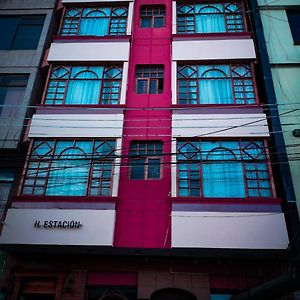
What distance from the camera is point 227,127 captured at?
12.9 metres

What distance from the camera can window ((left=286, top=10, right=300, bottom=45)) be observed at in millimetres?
15531

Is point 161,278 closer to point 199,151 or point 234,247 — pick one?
point 234,247

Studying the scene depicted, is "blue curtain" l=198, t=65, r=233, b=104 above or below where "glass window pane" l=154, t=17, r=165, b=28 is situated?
below

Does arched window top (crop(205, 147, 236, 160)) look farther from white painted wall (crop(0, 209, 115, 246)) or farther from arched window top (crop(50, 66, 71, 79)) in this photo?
arched window top (crop(50, 66, 71, 79))

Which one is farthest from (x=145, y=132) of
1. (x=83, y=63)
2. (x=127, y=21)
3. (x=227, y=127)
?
(x=127, y=21)

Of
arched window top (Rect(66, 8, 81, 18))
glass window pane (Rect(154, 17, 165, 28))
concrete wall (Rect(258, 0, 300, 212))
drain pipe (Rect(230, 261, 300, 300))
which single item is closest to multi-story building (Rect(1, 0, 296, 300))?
glass window pane (Rect(154, 17, 165, 28))

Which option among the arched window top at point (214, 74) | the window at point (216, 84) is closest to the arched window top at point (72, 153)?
the window at point (216, 84)

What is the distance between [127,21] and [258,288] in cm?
1253

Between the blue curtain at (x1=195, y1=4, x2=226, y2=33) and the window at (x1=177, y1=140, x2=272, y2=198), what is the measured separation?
5967 millimetres

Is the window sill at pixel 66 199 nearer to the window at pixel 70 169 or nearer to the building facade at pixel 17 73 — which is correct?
the window at pixel 70 169

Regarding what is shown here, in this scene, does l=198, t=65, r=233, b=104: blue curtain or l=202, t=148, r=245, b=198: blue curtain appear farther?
l=198, t=65, r=233, b=104: blue curtain

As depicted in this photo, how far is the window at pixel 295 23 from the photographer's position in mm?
15531

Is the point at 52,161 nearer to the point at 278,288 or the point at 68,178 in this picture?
the point at 68,178

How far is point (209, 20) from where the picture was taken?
52.1 feet
